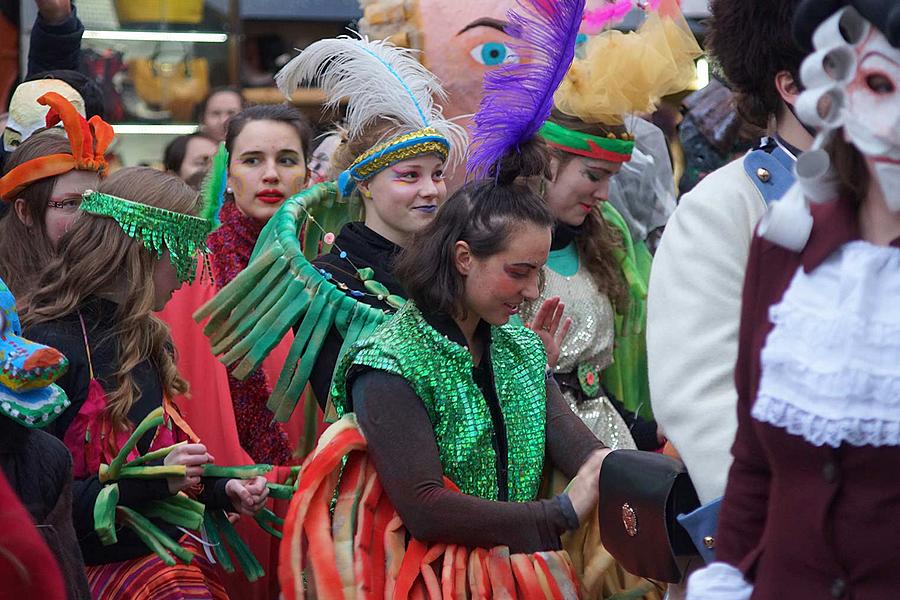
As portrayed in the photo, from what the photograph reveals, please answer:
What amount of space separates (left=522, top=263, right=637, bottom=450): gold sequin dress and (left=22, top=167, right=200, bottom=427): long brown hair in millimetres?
1108

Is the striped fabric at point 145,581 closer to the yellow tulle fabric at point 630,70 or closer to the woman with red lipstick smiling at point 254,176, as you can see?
the woman with red lipstick smiling at point 254,176

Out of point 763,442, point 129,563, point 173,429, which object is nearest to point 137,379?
point 173,429

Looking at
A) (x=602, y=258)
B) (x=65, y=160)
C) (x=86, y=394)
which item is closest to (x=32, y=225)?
(x=65, y=160)

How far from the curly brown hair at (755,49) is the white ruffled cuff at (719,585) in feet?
3.36

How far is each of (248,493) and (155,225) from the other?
0.75 m

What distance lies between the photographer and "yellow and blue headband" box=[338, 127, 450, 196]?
4.14m

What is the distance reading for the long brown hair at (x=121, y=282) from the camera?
3611 mm

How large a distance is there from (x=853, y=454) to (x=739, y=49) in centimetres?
111

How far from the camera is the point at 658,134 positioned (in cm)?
595

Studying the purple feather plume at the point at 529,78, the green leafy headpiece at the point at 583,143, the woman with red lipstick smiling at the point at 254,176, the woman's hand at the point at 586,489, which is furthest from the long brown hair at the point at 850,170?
the woman with red lipstick smiling at the point at 254,176

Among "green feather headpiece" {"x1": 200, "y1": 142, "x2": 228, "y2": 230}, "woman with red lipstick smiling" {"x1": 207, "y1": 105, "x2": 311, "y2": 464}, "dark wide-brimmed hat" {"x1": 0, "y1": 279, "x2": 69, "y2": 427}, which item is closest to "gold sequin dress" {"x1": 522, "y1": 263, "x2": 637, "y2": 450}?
"green feather headpiece" {"x1": 200, "y1": 142, "x2": 228, "y2": 230}

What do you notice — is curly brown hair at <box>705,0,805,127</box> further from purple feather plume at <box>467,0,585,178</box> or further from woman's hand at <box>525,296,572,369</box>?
woman's hand at <box>525,296,572,369</box>

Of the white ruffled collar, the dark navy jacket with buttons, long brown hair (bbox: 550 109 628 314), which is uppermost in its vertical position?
the white ruffled collar

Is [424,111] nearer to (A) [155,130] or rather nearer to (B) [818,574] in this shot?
(B) [818,574]
